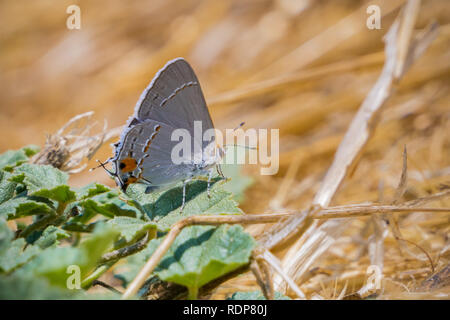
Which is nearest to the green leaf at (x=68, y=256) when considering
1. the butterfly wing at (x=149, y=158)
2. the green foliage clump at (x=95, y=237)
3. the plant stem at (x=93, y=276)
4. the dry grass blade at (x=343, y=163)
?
the green foliage clump at (x=95, y=237)

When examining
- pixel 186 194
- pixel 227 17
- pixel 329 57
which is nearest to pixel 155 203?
pixel 186 194

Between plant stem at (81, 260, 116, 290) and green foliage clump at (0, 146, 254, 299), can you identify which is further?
plant stem at (81, 260, 116, 290)

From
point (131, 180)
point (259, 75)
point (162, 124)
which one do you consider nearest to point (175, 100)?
point (162, 124)

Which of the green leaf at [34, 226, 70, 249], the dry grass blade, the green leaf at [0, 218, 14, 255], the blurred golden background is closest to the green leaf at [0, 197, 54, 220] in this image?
the green leaf at [34, 226, 70, 249]

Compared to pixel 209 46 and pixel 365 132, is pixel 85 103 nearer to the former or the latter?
A: pixel 209 46

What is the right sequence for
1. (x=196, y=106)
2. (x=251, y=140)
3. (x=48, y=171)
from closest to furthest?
(x=48, y=171) < (x=196, y=106) < (x=251, y=140)

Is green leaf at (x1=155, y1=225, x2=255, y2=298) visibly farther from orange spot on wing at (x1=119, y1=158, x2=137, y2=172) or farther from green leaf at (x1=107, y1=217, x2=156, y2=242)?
orange spot on wing at (x1=119, y1=158, x2=137, y2=172)
